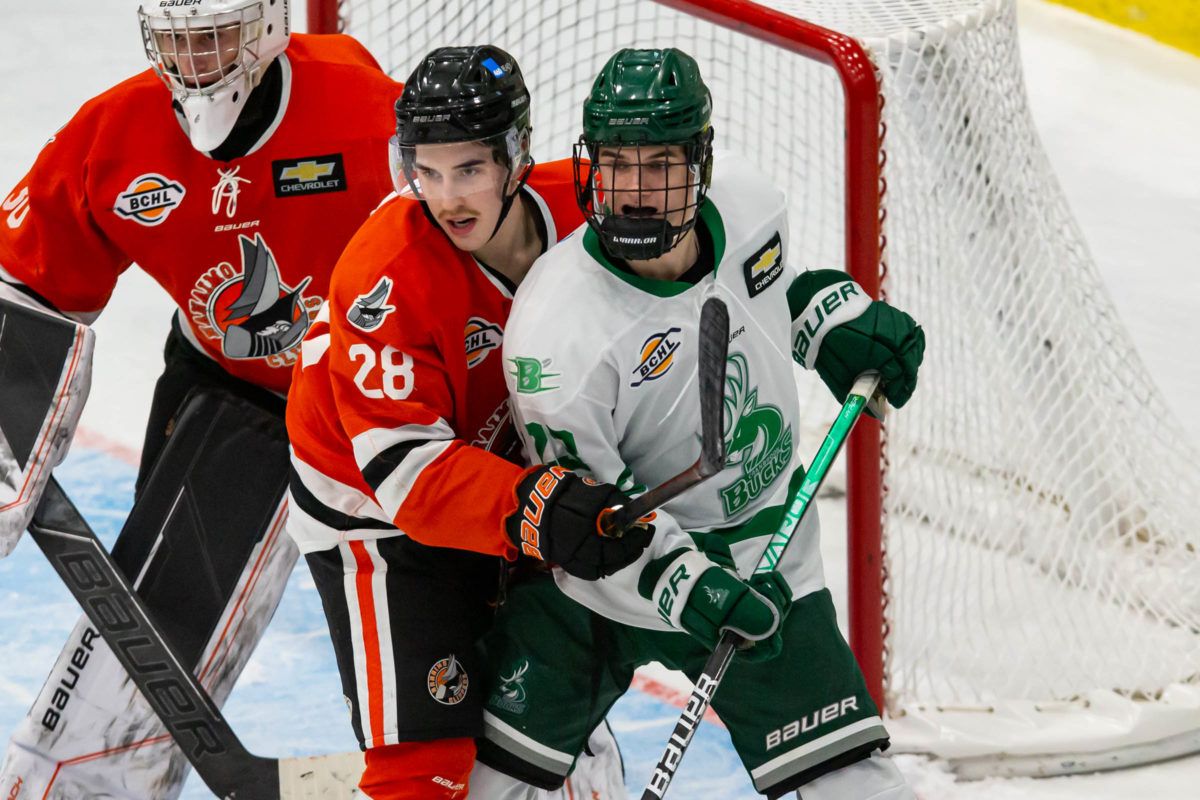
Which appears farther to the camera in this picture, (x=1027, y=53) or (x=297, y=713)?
(x=1027, y=53)

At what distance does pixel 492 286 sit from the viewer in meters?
2.14

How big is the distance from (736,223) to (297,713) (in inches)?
60.6

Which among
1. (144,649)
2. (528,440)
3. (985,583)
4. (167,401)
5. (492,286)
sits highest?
(492,286)

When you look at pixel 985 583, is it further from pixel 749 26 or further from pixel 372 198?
pixel 372 198

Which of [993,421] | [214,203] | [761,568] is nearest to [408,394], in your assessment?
[761,568]

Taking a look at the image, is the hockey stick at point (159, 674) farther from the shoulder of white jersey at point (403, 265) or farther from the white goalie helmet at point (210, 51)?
the shoulder of white jersey at point (403, 265)

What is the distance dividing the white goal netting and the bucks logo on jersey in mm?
713

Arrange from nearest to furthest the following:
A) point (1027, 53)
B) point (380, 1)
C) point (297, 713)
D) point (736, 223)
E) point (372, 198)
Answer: point (736, 223) → point (372, 198) → point (297, 713) → point (380, 1) → point (1027, 53)

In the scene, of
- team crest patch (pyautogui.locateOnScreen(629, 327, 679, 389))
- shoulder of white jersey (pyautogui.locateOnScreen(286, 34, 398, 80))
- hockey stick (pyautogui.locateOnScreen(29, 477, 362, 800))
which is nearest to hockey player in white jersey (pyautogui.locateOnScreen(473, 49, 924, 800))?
team crest patch (pyautogui.locateOnScreen(629, 327, 679, 389))

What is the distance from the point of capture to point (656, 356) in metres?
2.04

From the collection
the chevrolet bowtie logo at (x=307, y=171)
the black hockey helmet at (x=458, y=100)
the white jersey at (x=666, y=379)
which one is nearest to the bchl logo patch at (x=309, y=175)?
the chevrolet bowtie logo at (x=307, y=171)

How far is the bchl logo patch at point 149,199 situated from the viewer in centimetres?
254

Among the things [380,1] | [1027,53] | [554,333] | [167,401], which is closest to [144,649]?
[167,401]

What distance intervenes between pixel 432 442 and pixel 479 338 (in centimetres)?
20
